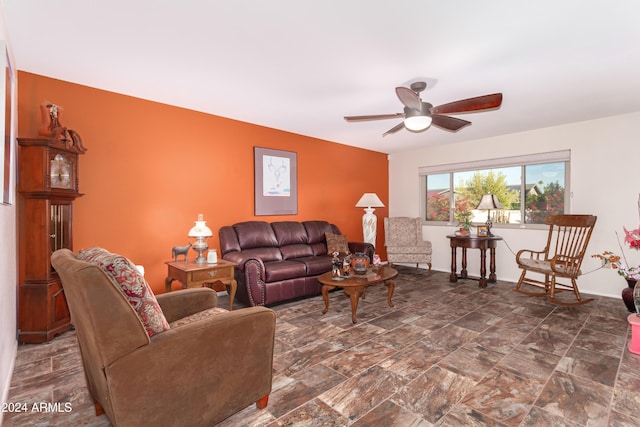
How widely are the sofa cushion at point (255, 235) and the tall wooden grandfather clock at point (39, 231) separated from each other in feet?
6.19

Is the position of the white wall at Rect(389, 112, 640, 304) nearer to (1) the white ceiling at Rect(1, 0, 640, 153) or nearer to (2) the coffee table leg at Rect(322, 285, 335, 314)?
(1) the white ceiling at Rect(1, 0, 640, 153)

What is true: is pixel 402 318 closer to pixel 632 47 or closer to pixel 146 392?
pixel 146 392

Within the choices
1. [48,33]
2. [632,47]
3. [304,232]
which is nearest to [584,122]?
[632,47]

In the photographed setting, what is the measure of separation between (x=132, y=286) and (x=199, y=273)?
6.26ft

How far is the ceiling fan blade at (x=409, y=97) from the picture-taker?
2.56 meters

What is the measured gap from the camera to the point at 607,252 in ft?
13.6

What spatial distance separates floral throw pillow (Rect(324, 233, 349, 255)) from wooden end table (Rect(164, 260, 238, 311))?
1.60 metres

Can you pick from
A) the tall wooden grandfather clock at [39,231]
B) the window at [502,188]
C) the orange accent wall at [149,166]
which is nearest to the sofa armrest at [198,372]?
the tall wooden grandfather clock at [39,231]

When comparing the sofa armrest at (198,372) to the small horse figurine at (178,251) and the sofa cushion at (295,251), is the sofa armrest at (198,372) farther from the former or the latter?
the sofa cushion at (295,251)

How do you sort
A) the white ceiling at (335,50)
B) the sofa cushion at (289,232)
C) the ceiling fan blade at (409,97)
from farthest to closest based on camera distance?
the sofa cushion at (289,232) < the ceiling fan blade at (409,97) < the white ceiling at (335,50)

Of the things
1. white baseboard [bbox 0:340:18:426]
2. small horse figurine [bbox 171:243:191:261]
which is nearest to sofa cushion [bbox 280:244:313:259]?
small horse figurine [bbox 171:243:191:261]

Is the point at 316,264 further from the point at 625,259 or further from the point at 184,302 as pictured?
the point at 625,259

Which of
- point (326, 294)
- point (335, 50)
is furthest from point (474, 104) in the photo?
point (326, 294)

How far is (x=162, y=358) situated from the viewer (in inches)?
56.1
